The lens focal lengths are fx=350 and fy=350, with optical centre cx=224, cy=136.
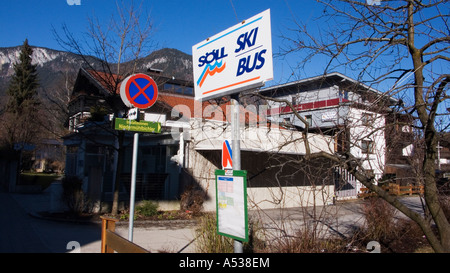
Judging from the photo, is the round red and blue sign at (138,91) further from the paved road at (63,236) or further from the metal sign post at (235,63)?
the paved road at (63,236)

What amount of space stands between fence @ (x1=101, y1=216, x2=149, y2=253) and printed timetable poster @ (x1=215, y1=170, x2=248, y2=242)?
40.0 inches

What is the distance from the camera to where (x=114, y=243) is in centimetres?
450

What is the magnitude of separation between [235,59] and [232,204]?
6.14 feet

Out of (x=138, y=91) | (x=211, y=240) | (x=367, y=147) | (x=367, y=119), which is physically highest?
(x=138, y=91)

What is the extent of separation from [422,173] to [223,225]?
445 cm

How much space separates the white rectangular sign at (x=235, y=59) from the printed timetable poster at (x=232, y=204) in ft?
3.70

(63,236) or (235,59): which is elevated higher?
(235,59)

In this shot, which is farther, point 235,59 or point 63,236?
point 63,236

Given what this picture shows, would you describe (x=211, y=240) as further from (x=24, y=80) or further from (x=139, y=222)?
(x=24, y=80)

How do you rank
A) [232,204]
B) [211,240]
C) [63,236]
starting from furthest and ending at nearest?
[63,236] → [211,240] → [232,204]

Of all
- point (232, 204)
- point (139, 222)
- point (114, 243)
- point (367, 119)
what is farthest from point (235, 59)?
point (139, 222)

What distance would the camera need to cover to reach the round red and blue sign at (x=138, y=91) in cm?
566

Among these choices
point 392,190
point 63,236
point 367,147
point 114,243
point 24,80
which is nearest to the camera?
point 114,243
